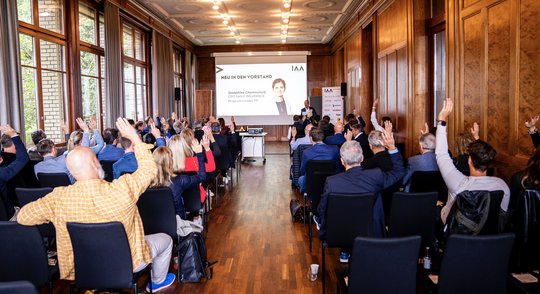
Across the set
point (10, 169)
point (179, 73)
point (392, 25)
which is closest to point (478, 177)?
point (10, 169)

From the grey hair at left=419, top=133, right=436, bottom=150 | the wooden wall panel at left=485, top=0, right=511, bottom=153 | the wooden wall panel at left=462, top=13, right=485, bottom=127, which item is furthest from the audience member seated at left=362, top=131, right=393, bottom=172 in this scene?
the wooden wall panel at left=462, top=13, right=485, bottom=127

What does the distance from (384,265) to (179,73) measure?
56.3ft

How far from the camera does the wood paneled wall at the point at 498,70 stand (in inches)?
195

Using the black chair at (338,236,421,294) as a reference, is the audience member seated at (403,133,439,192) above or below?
above

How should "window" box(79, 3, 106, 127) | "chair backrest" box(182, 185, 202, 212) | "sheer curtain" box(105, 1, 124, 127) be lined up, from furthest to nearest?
"sheer curtain" box(105, 1, 124, 127) < "window" box(79, 3, 106, 127) < "chair backrest" box(182, 185, 202, 212)

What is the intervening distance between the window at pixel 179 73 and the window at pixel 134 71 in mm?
3881

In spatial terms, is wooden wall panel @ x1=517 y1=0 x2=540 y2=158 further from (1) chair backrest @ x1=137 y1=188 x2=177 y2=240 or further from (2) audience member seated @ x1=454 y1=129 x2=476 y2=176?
(1) chair backrest @ x1=137 y1=188 x2=177 y2=240

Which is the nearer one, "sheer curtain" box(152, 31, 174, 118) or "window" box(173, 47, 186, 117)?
"sheer curtain" box(152, 31, 174, 118)

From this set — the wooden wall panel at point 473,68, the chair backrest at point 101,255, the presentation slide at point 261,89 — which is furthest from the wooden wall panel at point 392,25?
the presentation slide at point 261,89

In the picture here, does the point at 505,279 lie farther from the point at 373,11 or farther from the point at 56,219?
the point at 373,11

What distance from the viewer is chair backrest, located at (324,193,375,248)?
3.71 meters

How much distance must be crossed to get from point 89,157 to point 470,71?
5.30 m

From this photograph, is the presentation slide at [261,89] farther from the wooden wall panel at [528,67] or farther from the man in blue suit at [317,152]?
the wooden wall panel at [528,67]

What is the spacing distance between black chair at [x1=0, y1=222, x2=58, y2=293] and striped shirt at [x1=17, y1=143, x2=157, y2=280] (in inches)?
4.2
